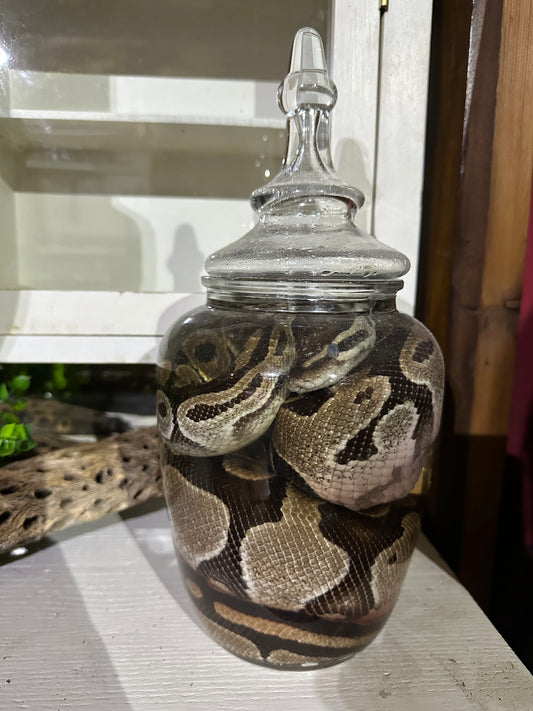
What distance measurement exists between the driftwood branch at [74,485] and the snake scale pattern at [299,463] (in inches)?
8.5

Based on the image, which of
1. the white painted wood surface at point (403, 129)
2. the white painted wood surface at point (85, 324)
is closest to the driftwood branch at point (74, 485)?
the white painted wood surface at point (85, 324)

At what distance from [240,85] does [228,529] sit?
70 centimetres

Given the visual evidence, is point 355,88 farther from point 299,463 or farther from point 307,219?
point 299,463

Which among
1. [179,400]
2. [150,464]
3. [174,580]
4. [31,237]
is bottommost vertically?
[174,580]

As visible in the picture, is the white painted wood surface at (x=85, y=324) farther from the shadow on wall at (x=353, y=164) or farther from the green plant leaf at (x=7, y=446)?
the shadow on wall at (x=353, y=164)

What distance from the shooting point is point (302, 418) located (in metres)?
0.43

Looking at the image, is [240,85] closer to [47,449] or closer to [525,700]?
[47,449]

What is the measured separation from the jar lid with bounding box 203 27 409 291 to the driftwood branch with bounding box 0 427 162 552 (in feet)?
1.04

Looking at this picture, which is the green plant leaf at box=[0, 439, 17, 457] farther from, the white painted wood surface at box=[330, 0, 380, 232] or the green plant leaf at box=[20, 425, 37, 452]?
the white painted wood surface at box=[330, 0, 380, 232]

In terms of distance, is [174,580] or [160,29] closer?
[174,580]

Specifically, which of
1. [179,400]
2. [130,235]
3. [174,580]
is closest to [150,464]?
[174,580]

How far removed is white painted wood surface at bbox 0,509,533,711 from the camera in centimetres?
45

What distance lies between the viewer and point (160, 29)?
782 millimetres

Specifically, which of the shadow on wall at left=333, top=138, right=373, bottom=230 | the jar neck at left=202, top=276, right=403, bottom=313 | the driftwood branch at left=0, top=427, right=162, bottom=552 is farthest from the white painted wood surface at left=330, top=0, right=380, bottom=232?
the driftwood branch at left=0, top=427, right=162, bottom=552
